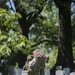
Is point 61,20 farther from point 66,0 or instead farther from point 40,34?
point 40,34

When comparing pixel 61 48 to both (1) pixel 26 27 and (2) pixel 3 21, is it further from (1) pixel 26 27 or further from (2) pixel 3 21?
(1) pixel 26 27

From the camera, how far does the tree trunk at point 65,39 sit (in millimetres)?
11906

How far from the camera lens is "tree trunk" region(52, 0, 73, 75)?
1191 centimetres

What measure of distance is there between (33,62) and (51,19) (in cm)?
1816

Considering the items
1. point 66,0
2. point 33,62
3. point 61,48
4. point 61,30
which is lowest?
point 33,62

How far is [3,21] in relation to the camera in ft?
23.6

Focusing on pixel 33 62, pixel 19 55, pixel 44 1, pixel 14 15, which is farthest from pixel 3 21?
pixel 19 55

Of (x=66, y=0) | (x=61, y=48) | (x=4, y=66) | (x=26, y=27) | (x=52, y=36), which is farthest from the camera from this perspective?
(x=52, y=36)

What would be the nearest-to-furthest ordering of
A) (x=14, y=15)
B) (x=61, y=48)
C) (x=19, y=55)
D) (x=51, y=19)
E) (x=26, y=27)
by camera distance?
1. (x=14, y=15)
2. (x=61, y=48)
3. (x=19, y=55)
4. (x=26, y=27)
5. (x=51, y=19)

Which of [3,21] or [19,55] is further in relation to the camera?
[19,55]

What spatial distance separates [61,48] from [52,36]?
8.84 metres

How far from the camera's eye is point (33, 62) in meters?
5.18

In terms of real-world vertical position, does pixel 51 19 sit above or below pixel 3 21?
above

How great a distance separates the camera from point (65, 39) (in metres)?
12.1
